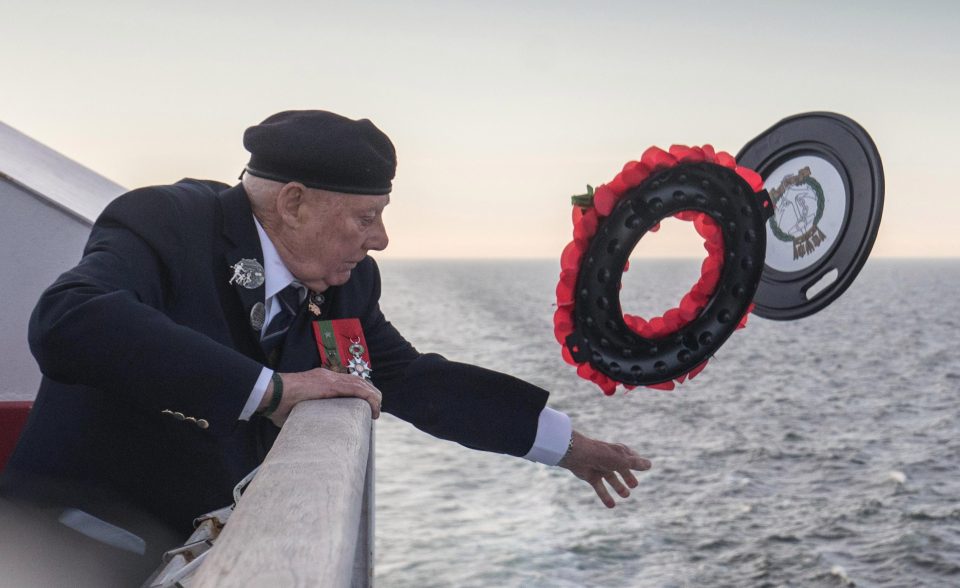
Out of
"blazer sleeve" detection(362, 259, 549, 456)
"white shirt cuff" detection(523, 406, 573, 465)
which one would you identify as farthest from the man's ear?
"white shirt cuff" detection(523, 406, 573, 465)

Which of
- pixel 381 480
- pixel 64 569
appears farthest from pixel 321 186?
pixel 381 480

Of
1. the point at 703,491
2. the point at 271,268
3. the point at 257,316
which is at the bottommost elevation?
the point at 703,491

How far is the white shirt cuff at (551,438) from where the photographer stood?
Result: 9.69 feet

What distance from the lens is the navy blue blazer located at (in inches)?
76.3

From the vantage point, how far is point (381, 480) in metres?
21.9

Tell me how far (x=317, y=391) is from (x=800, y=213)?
1.86 m

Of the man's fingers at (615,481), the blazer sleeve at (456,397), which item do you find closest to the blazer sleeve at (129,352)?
the blazer sleeve at (456,397)

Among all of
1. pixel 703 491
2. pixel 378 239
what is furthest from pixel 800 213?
pixel 703 491

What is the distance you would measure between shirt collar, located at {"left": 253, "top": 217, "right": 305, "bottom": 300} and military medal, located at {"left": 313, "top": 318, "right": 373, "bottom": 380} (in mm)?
155

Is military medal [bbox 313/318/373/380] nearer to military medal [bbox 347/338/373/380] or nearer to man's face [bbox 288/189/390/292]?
military medal [bbox 347/338/373/380]

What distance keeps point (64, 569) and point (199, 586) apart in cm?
130

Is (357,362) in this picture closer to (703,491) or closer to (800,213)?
(800,213)

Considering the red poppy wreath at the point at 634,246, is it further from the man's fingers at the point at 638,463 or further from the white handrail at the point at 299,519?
the white handrail at the point at 299,519

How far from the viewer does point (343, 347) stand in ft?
8.76
